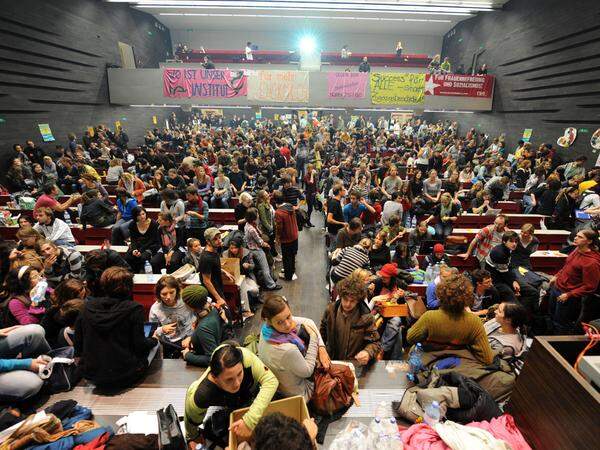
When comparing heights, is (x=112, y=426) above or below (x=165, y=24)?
below

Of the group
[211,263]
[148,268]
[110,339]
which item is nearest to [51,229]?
[148,268]

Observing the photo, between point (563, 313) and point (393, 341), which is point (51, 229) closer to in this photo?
point (393, 341)

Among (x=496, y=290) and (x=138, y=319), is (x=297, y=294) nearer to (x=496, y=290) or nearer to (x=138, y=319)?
(x=496, y=290)

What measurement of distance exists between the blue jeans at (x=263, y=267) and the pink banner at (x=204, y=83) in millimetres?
9484

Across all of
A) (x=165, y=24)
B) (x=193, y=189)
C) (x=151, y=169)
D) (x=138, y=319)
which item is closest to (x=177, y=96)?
(x=151, y=169)

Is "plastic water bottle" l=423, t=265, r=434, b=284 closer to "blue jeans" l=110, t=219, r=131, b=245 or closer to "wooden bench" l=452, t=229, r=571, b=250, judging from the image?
"wooden bench" l=452, t=229, r=571, b=250

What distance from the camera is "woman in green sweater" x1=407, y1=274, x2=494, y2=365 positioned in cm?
237

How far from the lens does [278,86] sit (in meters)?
12.7

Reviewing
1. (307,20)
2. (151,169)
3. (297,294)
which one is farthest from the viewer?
(307,20)

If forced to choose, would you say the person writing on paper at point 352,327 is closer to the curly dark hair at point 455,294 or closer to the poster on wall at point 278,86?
the curly dark hair at point 455,294

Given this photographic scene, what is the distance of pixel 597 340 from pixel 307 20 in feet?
70.9

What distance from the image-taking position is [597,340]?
1583mm

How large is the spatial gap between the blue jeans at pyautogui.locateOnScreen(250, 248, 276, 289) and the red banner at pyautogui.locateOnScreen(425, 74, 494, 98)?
35.9 feet

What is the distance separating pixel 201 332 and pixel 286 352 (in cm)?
104
